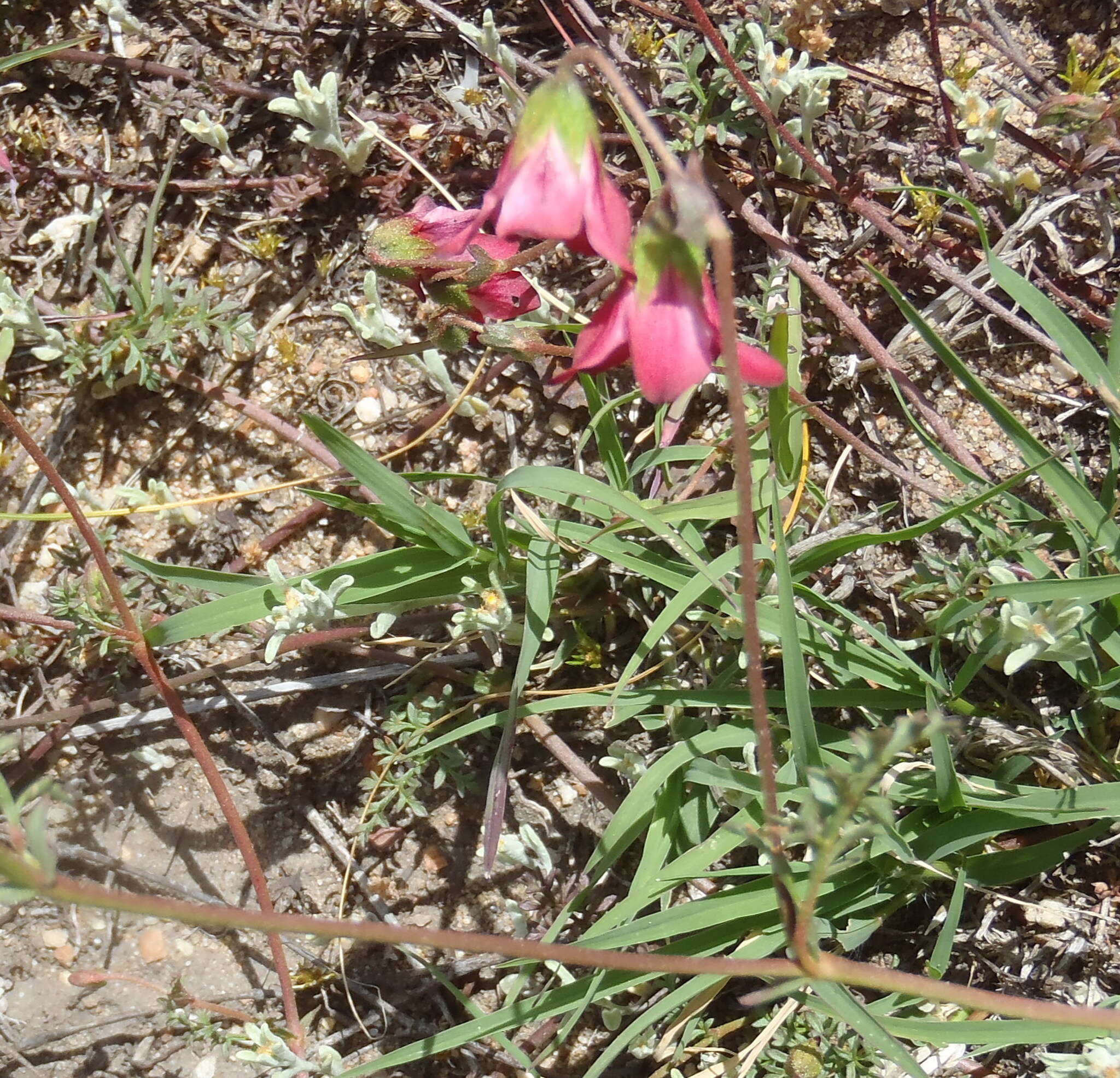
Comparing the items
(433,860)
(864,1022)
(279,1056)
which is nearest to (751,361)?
(864,1022)

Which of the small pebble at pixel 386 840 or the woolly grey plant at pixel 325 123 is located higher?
the woolly grey plant at pixel 325 123

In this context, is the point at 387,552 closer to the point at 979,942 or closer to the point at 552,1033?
the point at 552,1033

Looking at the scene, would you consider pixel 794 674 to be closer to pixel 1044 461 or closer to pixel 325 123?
pixel 1044 461

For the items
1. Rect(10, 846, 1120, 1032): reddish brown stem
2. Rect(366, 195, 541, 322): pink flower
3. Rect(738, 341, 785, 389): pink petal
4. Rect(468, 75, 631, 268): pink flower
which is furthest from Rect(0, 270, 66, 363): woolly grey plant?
Rect(738, 341, 785, 389): pink petal

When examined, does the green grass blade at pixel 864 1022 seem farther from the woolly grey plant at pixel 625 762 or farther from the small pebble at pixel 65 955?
the small pebble at pixel 65 955

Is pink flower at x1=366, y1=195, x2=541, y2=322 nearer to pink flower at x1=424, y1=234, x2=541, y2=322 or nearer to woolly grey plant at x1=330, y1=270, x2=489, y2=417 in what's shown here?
pink flower at x1=424, y1=234, x2=541, y2=322

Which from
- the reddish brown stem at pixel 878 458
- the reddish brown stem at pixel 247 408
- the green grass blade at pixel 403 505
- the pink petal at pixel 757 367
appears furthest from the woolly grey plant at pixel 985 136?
the reddish brown stem at pixel 247 408
